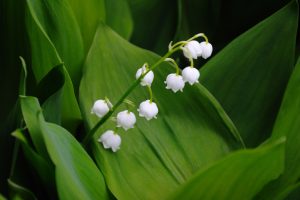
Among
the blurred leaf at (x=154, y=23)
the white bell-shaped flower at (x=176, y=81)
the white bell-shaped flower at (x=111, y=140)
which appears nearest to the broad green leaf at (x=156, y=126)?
the white bell-shaped flower at (x=111, y=140)

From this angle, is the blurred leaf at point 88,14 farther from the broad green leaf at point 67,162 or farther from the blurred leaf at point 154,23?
the broad green leaf at point 67,162

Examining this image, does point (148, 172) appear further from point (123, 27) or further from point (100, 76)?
point (123, 27)

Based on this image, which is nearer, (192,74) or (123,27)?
(192,74)

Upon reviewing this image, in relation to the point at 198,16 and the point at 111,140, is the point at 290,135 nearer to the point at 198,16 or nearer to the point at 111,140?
the point at 111,140

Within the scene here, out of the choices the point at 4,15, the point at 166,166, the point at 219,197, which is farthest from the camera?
the point at 4,15

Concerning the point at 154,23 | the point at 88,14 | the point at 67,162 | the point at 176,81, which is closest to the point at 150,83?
the point at 176,81

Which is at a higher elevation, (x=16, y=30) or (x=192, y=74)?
(x=192, y=74)

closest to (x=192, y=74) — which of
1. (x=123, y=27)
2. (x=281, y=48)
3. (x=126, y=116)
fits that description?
(x=126, y=116)
